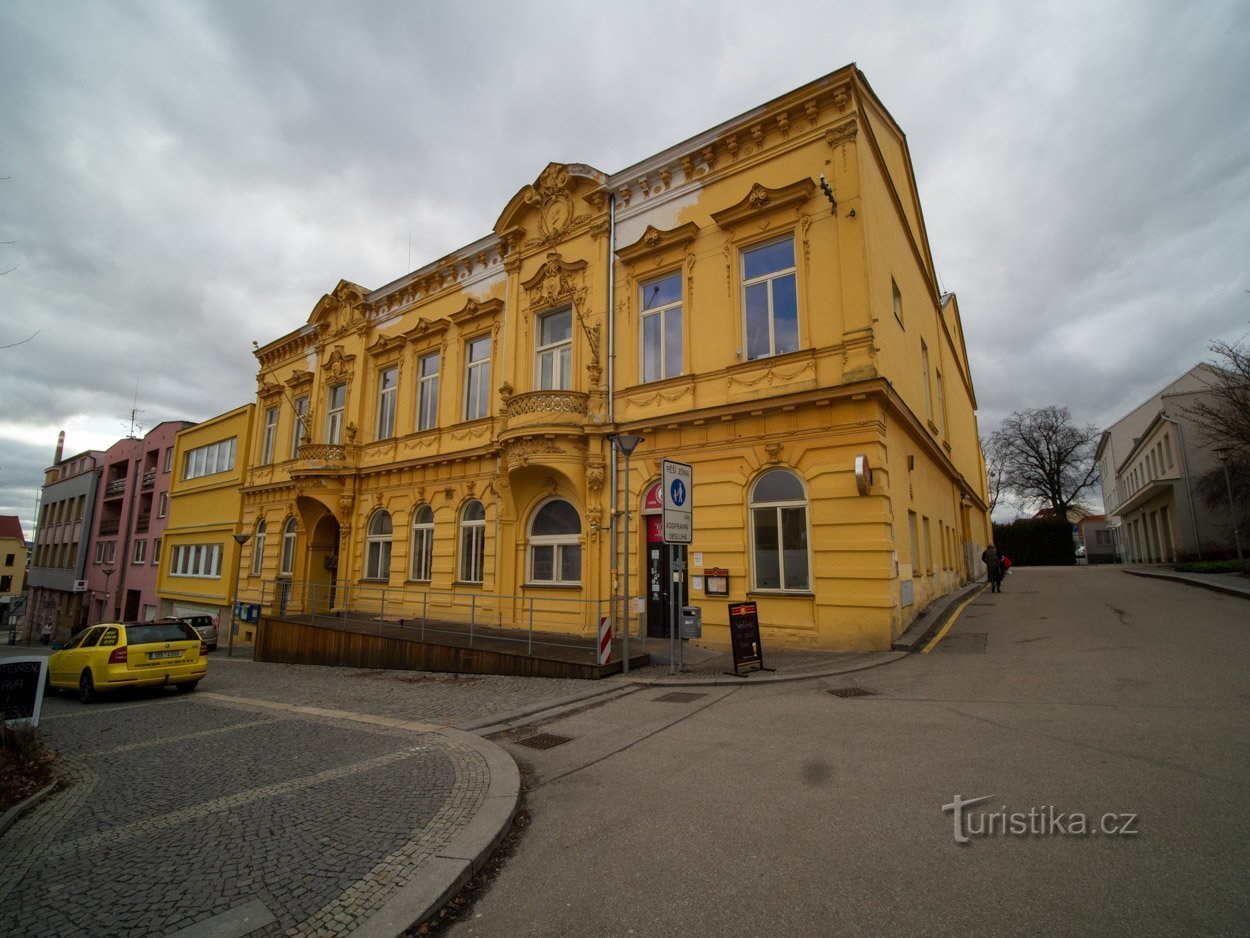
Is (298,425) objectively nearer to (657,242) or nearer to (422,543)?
(422,543)

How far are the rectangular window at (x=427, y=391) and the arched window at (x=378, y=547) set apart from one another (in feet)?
11.5

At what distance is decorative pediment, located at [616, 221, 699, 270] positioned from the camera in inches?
567

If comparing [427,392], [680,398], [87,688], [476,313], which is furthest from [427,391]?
[87,688]

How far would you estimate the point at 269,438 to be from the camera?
27625 mm

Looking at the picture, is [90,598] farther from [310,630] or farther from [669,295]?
[669,295]

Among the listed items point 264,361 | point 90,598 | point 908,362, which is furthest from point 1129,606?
point 90,598

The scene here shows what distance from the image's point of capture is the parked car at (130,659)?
11.8m

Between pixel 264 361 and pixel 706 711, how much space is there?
93.0 feet

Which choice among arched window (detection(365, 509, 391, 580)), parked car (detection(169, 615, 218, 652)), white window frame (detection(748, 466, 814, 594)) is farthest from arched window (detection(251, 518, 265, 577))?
white window frame (detection(748, 466, 814, 594))

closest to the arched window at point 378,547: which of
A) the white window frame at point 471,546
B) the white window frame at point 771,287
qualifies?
the white window frame at point 471,546

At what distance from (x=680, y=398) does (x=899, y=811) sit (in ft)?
34.8

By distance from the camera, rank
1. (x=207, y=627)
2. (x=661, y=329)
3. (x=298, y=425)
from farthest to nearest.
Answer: (x=207, y=627) < (x=298, y=425) < (x=661, y=329)

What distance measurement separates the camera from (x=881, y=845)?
3.78m

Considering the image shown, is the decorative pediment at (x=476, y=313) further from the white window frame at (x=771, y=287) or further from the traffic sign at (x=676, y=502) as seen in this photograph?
the traffic sign at (x=676, y=502)
